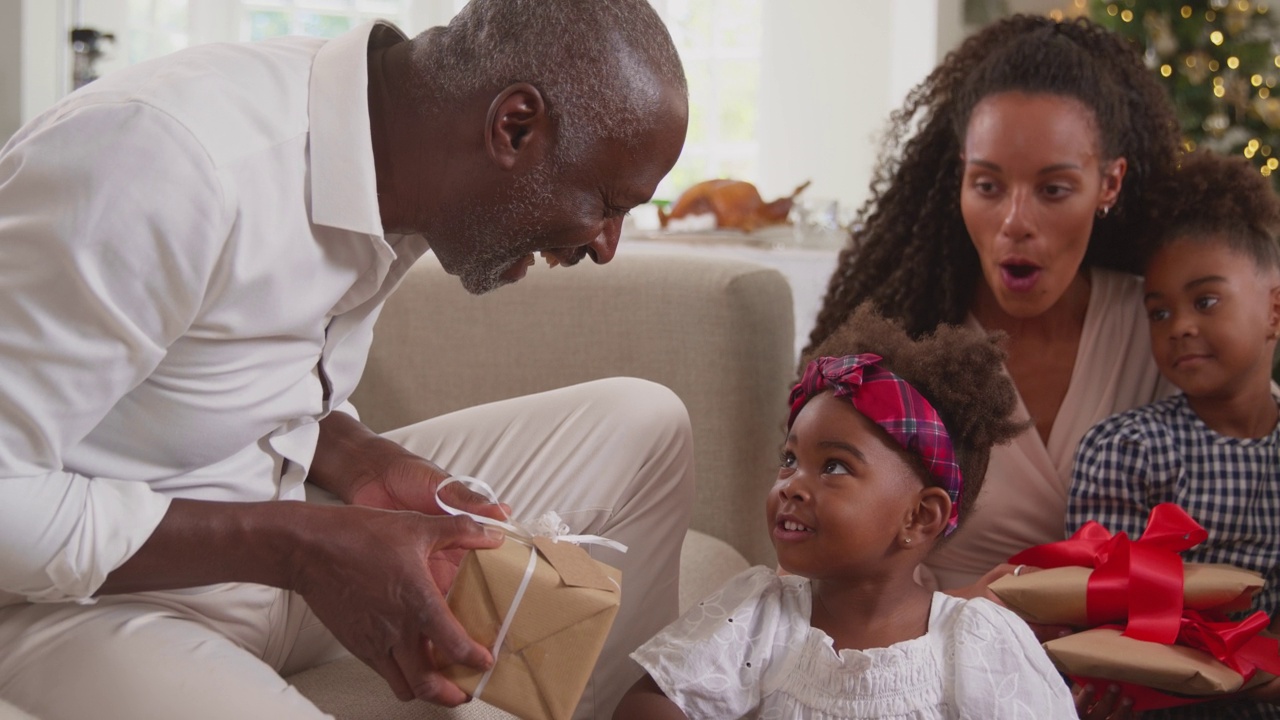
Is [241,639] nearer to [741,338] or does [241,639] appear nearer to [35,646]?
[35,646]

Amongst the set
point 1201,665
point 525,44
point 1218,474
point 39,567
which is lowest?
point 1201,665

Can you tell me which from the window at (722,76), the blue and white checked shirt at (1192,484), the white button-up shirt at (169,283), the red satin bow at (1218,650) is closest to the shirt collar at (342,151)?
the white button-up shirt at (169,283)

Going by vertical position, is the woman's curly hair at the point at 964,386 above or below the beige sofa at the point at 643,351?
above

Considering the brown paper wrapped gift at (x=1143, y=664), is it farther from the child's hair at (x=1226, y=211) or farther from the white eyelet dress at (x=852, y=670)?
the child's hair at (x=1226, y=211)

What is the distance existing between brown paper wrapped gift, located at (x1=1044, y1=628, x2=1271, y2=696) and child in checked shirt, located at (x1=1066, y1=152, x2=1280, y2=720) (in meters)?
0.39

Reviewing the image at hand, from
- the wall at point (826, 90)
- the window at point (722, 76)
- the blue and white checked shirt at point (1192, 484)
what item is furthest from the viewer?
the window at point (722, 76)

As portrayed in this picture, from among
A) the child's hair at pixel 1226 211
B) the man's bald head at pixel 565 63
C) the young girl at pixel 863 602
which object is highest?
the man's bald head at pixel 565 63

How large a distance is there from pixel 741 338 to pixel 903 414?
0.74 meters

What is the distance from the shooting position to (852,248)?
254cm

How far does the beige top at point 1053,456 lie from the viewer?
7.02 feet

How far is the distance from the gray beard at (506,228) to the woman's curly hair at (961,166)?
1062 mm

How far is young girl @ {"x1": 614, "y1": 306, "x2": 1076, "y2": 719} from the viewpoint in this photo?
1.49m

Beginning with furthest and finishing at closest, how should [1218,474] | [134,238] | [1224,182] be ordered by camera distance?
[1224,182] < [1218,474] < [134,238]

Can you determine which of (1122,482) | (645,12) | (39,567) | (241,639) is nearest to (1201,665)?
(1122,482)
